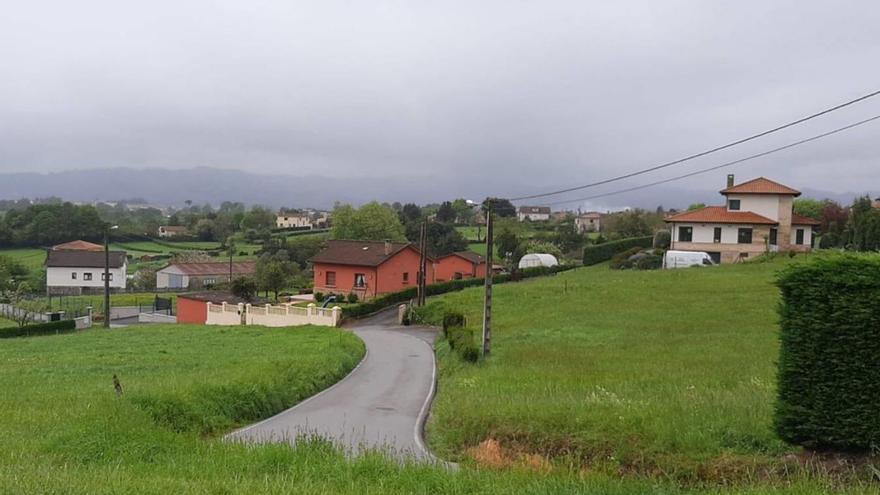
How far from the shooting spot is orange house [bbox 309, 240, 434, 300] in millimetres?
56062

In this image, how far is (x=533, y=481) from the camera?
7.12 m

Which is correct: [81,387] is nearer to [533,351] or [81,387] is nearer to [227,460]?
[227,460]

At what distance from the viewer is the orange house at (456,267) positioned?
68062 mm

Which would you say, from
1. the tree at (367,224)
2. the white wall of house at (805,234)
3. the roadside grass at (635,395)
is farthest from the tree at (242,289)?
the white wall of house at (805,234)

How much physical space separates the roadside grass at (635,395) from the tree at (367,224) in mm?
64183

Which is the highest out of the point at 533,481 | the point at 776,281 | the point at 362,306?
the point at 776,281

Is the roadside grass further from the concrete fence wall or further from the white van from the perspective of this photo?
the white van

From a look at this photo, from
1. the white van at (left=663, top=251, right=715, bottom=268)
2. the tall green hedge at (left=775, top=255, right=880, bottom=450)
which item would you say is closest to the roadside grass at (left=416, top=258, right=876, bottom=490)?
the tall green hedge at (left=775, top=255, right=880, bottom=450)

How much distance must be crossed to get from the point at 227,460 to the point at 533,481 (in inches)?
152

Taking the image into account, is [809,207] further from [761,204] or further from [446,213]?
[446,213]

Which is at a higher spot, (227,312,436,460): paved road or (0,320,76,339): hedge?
(227,312,436,460): paved road

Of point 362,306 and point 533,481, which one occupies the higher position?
point 533,481

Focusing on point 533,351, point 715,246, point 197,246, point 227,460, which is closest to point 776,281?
point 227,460

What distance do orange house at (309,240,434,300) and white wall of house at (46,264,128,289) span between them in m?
45.6
